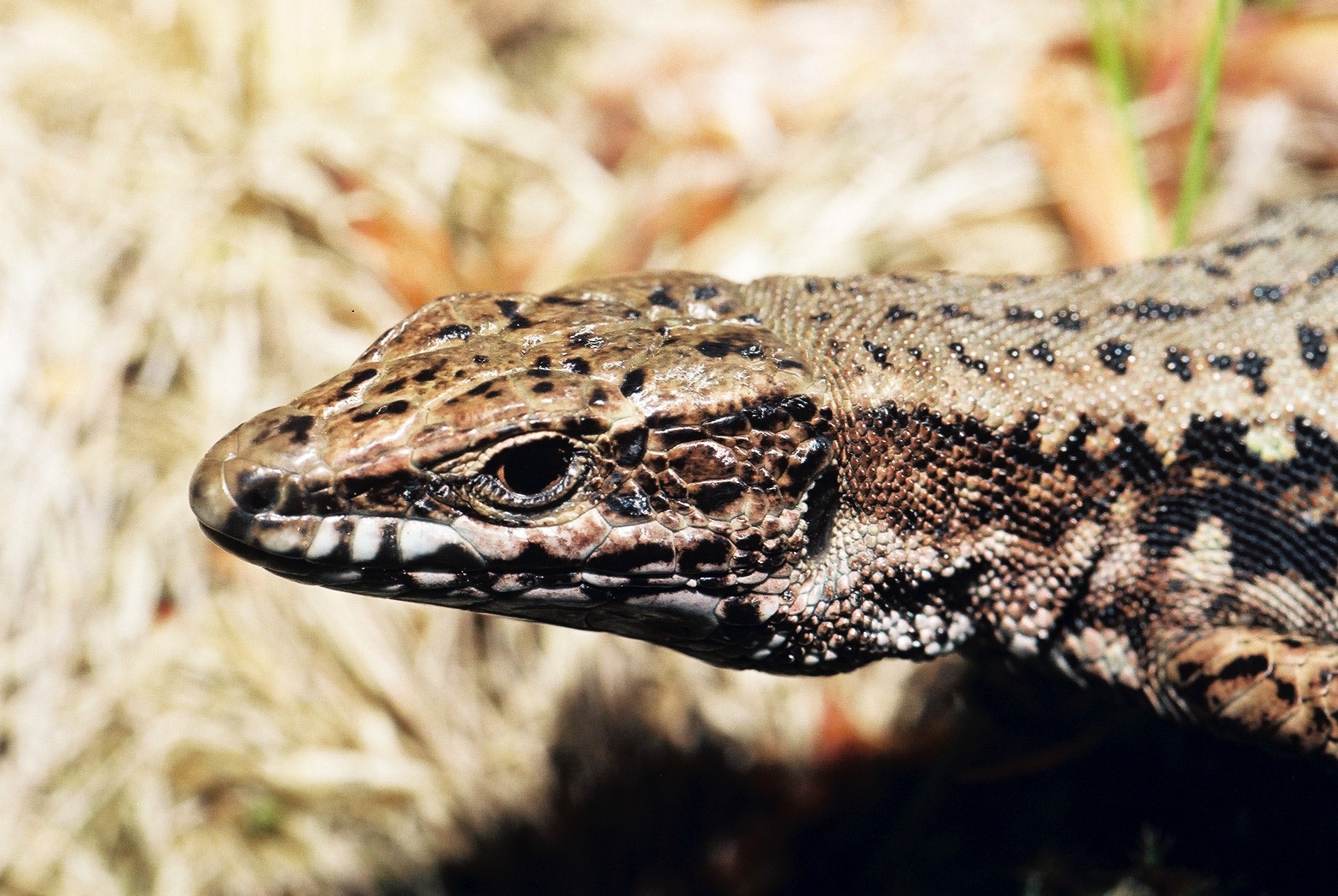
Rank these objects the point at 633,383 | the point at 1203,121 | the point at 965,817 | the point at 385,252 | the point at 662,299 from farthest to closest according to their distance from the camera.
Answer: the point at 385,252 → the point at 1203,121 → the point at 965,817 → the point at 662,299 → the point at 633,383

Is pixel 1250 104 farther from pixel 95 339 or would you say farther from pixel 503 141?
pixel 95 339

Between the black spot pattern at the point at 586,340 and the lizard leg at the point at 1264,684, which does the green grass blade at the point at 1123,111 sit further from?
the black spot pattern at the point at 586,340

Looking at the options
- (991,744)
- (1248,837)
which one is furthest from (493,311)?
(1248,837)

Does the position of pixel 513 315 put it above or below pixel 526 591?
above

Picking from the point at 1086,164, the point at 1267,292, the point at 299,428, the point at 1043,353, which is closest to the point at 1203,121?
the point at 1086,164

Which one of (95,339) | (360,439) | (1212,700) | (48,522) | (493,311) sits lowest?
(1212,700)

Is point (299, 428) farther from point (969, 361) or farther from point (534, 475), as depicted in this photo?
point (969, 361)

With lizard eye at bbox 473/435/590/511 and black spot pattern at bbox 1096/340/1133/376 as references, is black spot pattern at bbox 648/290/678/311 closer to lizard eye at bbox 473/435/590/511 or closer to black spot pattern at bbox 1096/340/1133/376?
lizard eye at bbox 473/435/590/511

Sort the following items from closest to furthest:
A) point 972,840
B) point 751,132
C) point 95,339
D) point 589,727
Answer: point 972,840
point 589,727
point 95,339
point 751,132

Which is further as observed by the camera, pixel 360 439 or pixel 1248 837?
pixel 1248 837
